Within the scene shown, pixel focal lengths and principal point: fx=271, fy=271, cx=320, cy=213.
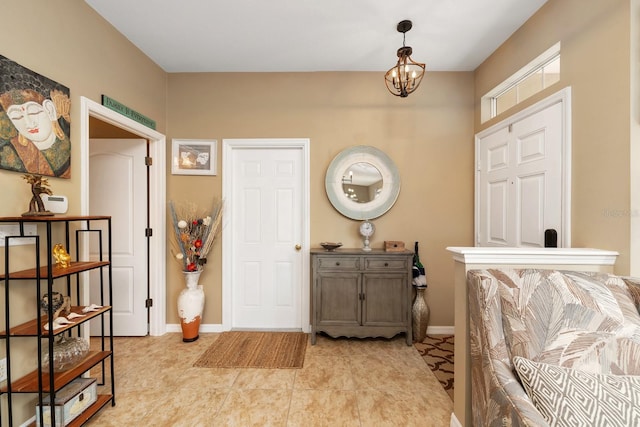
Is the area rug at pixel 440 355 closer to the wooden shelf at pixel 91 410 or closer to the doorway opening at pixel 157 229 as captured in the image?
the wooden shelf at pixel 91 410

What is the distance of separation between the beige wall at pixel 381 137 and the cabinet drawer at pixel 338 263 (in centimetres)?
35

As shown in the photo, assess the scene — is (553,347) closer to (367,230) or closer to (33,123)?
(367,230)

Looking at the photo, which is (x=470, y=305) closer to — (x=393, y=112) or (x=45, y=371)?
(x=393, y=112)

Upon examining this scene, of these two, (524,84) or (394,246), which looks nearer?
(524,84)

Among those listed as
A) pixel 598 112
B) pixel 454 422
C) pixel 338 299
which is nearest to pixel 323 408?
pixel 454 422

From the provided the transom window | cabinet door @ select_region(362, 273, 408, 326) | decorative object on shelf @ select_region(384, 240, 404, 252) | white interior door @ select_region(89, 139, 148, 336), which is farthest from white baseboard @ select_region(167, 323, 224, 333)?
the transom window

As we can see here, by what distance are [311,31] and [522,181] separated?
2.21 meters

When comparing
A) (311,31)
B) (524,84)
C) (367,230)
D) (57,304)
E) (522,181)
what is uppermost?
(311,31)

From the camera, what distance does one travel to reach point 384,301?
8.78 ft

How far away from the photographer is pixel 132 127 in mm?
2523

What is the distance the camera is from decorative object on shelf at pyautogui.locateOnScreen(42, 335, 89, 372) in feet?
5.32

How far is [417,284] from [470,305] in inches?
56.2

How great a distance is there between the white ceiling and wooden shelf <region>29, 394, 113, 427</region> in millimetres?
2844

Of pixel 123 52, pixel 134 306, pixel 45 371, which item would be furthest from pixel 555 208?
pixel 134 306
